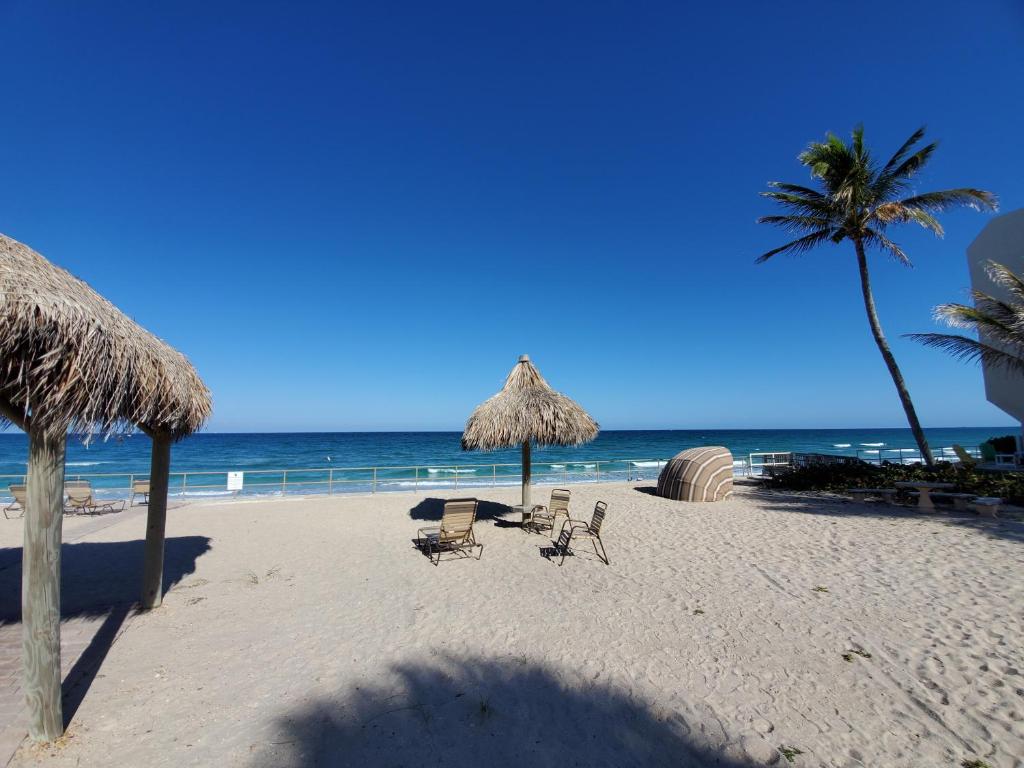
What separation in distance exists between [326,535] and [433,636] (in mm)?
5499

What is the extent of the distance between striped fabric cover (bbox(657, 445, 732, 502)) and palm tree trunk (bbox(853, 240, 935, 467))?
478cm

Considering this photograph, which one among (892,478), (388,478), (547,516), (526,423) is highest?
(526,423)

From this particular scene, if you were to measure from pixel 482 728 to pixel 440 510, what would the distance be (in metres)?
8.73

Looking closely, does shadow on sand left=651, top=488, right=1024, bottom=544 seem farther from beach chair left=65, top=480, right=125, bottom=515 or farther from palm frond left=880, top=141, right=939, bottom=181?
beach chair left=65, top=480, right=125, bottom=515

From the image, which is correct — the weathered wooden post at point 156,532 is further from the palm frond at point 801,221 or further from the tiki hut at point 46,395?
the palm frond at point 801,221

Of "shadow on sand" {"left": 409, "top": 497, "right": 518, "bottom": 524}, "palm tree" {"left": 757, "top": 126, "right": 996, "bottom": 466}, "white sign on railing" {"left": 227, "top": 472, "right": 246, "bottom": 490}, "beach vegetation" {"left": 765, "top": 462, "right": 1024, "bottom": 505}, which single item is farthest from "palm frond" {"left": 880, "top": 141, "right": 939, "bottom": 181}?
"white sign on railing" {"left": 227, "top": 472, "right": 246, "bottom": 490}

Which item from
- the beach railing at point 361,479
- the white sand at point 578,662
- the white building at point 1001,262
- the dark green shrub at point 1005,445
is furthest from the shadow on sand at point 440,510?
the dark green shrub at point 1005,445

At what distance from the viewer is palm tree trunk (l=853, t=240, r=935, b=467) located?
12.4 meters

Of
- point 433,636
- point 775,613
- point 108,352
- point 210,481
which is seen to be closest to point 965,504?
point 775,613

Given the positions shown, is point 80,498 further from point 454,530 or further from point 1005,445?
point 1005,445

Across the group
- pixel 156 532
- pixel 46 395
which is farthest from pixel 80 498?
pixel 46 395

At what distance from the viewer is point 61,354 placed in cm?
284

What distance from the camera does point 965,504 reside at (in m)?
10.2

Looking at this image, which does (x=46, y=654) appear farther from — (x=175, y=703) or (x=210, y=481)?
(x=210, y=481)
